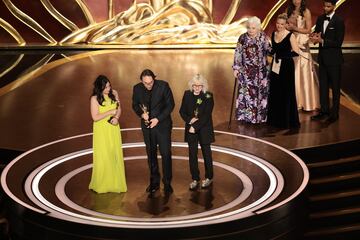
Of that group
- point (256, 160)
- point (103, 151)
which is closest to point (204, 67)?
point (256, 160)

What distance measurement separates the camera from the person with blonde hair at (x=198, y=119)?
214 inches

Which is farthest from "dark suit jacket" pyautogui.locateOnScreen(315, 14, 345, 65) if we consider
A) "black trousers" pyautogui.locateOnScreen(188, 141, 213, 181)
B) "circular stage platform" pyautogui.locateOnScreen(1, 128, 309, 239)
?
"black trousers" pyautogui.locateOnScreen(188, 141, 213, 181)

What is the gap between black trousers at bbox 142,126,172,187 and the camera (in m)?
5.43

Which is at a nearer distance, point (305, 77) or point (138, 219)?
point (138, 219)

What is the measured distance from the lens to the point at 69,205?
519 cm

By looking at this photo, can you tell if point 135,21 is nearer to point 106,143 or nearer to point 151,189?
point 106,143

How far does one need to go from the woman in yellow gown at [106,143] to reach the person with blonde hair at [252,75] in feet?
6.70

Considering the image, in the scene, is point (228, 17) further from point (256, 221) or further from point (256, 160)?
point (256, 221)

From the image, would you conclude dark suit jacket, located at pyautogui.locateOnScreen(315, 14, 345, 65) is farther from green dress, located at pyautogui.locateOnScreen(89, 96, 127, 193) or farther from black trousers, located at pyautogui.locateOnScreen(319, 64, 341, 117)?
green dress, located at pyautogui.locateOnScreen(89, 96, 127, 193)

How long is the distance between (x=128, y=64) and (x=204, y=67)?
Result: 1336 mm

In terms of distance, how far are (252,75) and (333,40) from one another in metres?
0.99

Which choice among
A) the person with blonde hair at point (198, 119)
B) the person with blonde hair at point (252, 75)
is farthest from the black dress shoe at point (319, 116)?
the person with blonde hair at point (198, 119)

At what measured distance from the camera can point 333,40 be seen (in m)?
7.06

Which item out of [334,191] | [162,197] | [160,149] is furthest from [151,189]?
[334,191]
